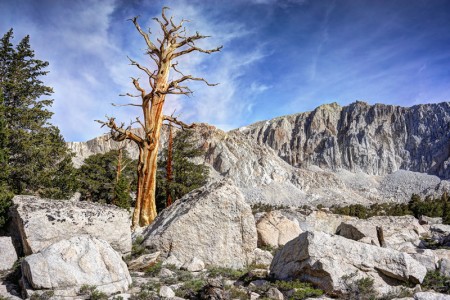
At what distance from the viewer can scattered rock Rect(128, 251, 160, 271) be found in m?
9.52

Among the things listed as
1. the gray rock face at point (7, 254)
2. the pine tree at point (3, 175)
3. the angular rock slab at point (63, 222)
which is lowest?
the gray rock face at point (7, 254)

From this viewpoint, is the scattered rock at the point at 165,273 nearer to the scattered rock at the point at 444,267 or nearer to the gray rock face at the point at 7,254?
the gray rock face at the point at 7,254

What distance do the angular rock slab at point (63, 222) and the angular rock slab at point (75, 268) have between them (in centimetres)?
153

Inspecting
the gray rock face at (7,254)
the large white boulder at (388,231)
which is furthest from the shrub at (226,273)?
the large white boulder at (388,231)

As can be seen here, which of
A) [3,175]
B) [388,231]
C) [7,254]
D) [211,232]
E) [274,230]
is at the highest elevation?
[3,175]

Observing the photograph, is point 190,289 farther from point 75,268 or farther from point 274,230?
point 274,230

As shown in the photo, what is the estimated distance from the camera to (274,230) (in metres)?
16.6

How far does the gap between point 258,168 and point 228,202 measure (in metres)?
141

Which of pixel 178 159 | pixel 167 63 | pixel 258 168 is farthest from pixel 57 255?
pixel 258 168

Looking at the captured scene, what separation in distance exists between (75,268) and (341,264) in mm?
5924

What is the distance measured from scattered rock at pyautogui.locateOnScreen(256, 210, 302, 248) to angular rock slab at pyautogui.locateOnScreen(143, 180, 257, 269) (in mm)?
3959

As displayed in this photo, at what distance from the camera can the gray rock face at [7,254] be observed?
895 centimetres

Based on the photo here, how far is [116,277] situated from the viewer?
786 centimetres

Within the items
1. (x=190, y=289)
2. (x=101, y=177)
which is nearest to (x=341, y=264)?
(x=190, y=289)
